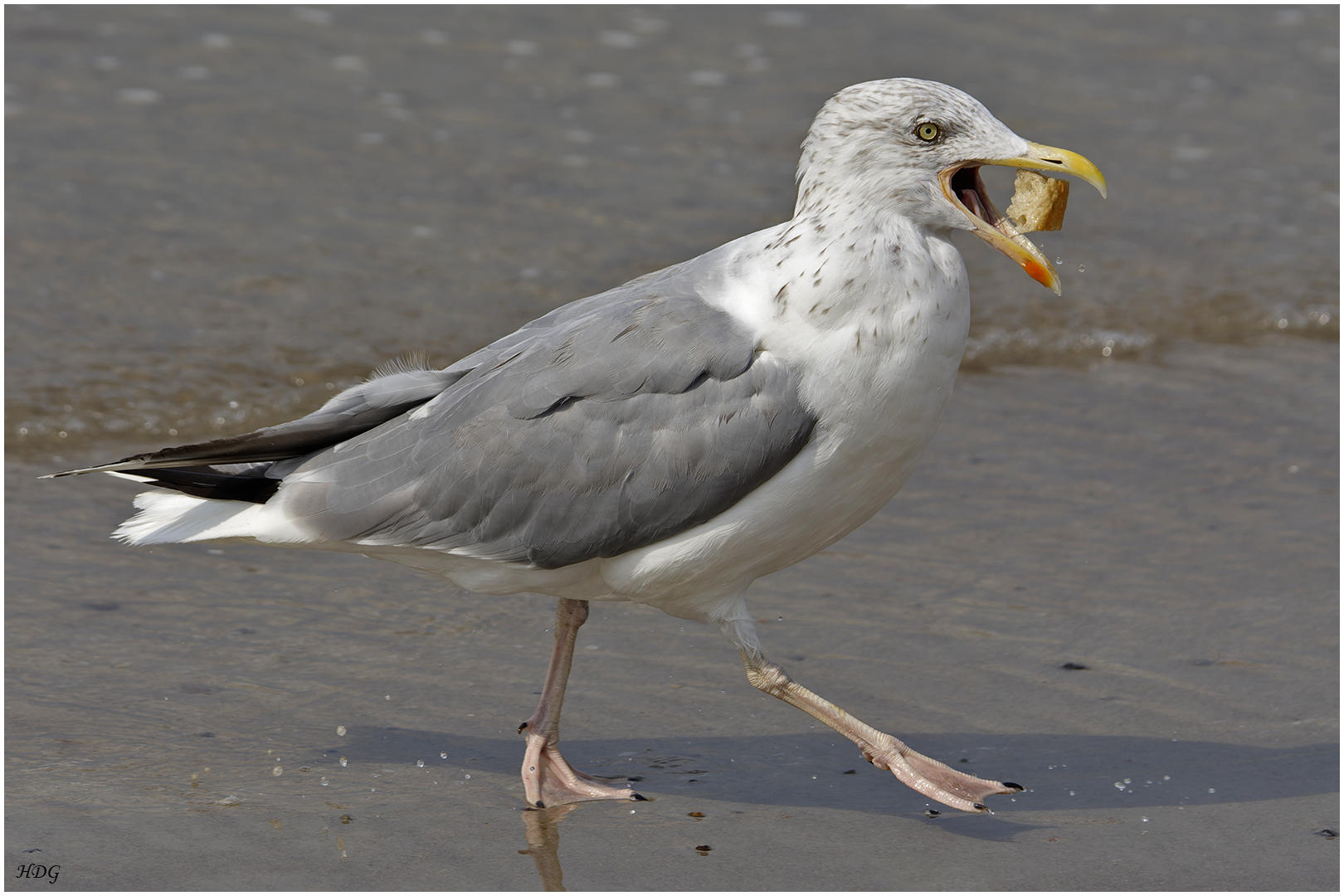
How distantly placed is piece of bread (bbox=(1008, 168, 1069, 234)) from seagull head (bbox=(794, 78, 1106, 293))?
19cm

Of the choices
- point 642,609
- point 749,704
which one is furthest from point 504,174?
point 749,704

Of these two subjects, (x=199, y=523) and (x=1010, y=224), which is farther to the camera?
(x=199, y=523)

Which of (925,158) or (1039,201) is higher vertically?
(925,158)

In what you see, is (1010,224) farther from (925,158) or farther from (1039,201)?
(925,158)

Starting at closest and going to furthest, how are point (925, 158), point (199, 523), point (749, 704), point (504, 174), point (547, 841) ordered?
point (925, 158)
point (547, 841)
point (199, 523)
point (749, 704)
point (504, 174)

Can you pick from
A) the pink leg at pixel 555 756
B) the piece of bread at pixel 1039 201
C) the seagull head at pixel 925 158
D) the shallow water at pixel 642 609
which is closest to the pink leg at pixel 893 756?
the shallow water at pixel 642 609

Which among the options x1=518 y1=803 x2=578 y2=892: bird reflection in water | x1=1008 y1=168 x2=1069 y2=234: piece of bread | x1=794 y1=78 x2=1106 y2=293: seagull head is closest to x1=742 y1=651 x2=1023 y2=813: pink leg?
x1=518 y1=803 x2=578 y2=892: bird reflection in water

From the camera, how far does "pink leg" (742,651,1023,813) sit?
13.8 ft

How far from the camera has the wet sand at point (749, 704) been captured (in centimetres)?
399

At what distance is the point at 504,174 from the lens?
9.90 meters

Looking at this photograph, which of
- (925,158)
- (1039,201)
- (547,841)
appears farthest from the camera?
(1039,201)

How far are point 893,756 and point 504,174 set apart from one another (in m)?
6.46

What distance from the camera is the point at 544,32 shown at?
1210 centimetres

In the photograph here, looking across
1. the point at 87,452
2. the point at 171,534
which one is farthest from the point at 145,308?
the point at 171,534
